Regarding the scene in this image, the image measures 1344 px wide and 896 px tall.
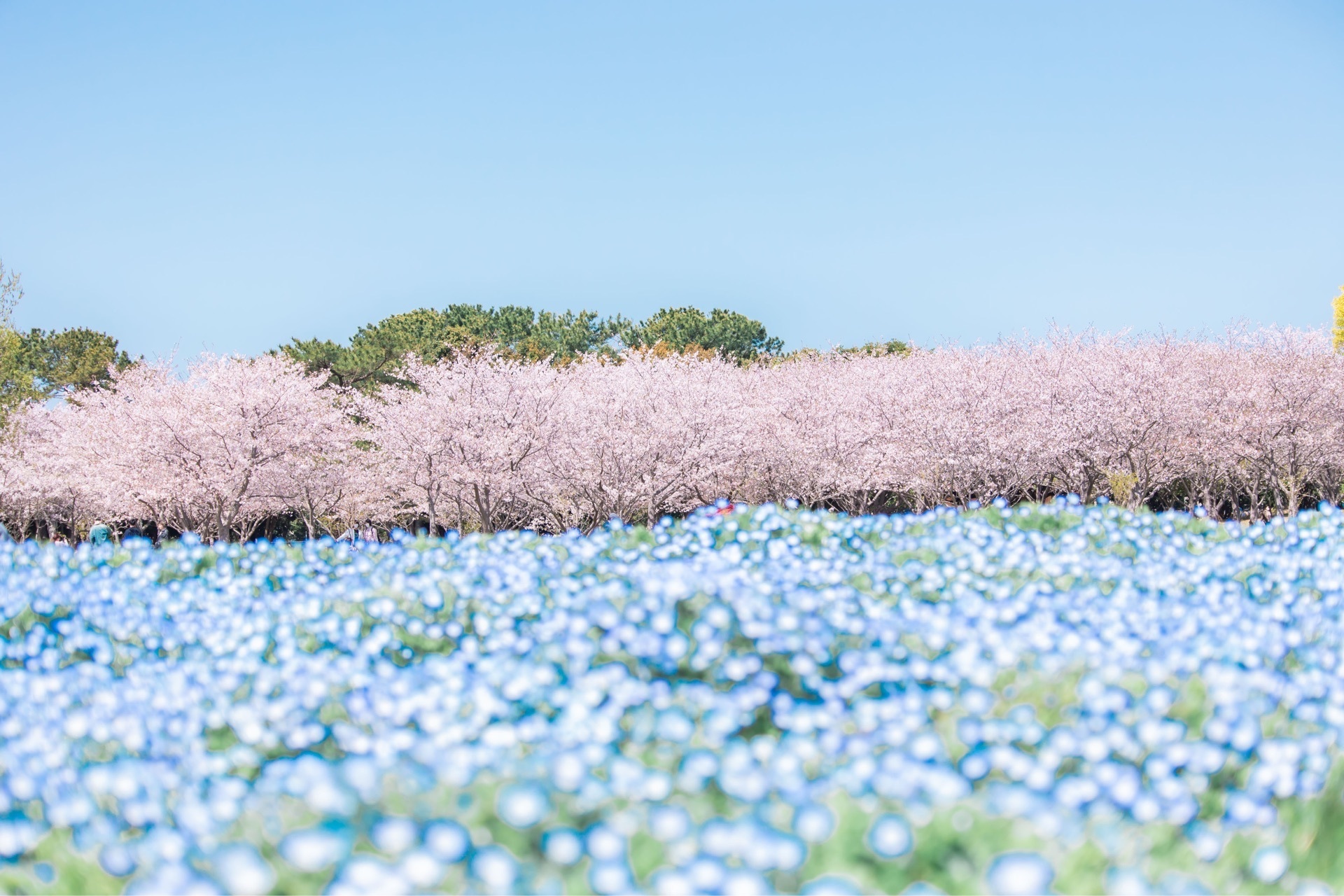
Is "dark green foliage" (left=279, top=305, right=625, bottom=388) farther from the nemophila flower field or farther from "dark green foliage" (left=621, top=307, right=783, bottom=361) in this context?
the nemophila flower field

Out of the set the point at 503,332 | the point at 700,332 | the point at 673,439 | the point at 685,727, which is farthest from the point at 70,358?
the point at 685,727

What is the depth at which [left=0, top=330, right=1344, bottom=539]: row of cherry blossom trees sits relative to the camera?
20781 mm

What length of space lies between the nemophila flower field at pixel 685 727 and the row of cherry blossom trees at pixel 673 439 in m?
14.7

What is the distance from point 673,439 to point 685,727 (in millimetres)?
18570

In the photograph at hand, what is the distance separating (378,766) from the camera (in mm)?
2715

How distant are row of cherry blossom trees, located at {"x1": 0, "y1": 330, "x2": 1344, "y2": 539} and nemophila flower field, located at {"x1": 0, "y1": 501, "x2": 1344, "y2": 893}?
14685mm

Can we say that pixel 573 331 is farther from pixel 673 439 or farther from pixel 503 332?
pixel 673 439

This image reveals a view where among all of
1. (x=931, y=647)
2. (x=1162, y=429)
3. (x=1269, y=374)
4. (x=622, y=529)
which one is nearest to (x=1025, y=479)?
(x=1162, y=429)

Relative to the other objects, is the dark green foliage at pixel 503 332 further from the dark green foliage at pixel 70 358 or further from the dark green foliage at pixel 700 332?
the dark green foliage at pixel 70 358

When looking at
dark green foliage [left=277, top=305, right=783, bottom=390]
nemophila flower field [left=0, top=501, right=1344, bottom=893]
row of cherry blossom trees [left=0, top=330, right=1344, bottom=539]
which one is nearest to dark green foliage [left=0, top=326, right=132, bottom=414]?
dark green foliage [left=277, top=305, right=783, bottom=390]

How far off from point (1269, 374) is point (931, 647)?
74.4ft

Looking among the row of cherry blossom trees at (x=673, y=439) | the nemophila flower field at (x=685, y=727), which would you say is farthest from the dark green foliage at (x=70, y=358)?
the nemophila flower field at (x=685, y=727)

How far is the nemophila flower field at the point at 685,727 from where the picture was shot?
2.32 meters

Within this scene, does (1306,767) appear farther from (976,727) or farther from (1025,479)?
(1025,479)
